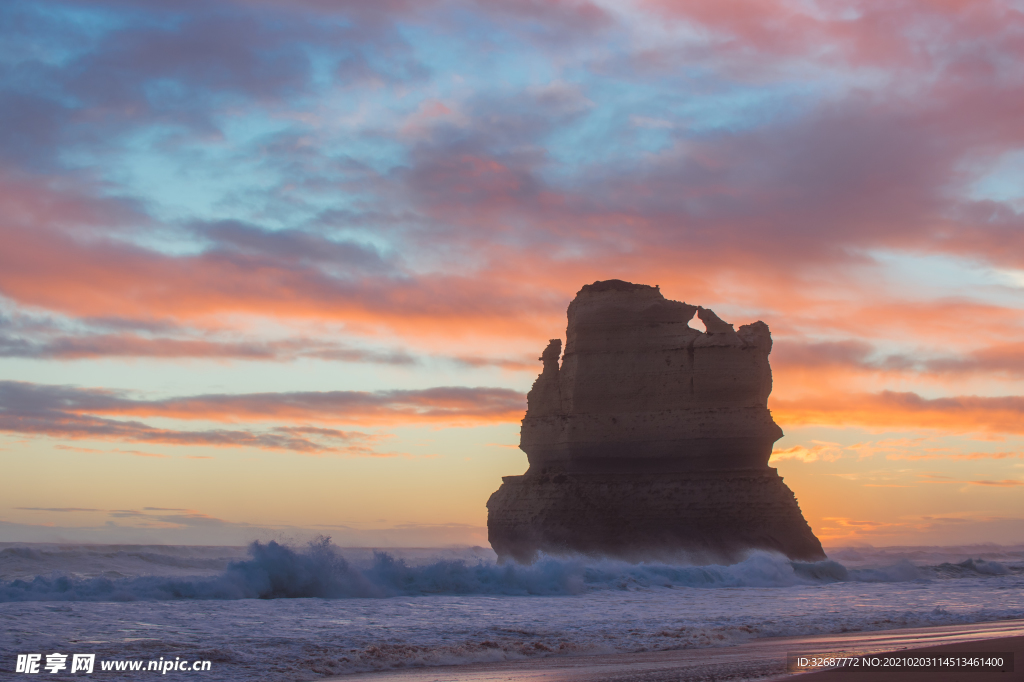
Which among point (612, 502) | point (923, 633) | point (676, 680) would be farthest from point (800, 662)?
point (612, 502)

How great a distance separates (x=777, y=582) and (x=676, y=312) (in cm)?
1027

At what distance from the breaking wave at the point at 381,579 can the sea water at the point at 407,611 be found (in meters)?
0.04

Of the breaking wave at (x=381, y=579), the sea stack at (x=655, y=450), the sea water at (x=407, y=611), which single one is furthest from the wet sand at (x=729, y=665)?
the sea stack at (x=655, y=450)

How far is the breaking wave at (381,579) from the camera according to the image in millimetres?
16016

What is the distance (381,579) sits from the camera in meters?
19.5

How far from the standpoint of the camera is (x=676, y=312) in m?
33.0

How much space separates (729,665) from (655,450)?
2163cm

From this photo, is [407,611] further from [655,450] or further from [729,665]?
[655,450]

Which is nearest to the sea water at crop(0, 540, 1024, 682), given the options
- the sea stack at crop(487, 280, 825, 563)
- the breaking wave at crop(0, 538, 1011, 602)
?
the breaking wave at crop(0, 538, 1011, 602)

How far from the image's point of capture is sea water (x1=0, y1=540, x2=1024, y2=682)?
1072 cm

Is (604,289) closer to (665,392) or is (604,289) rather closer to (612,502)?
(665,392)

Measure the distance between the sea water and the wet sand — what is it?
573 mm

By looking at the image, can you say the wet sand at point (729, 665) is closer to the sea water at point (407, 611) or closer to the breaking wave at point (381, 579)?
the sea water at point (407, 611)

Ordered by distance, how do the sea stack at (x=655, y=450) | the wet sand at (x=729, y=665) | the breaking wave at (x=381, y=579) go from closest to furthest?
1. the wet sand at (x=729, y=665)
2. the breaking wave at (x=381, y=579)
3. the sea stack at (x=655, y=450)
